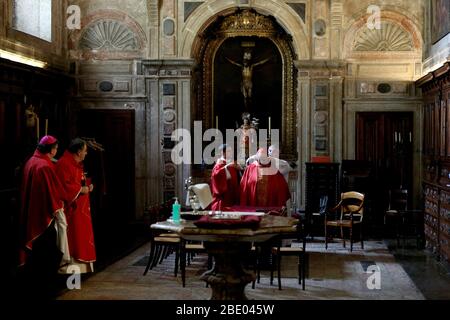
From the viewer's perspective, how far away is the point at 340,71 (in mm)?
13078

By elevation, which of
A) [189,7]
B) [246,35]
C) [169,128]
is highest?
[189,7]

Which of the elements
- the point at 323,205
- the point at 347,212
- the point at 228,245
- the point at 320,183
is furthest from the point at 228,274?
the point at 320,183

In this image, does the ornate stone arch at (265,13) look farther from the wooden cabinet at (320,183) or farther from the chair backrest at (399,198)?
the chair backrest at (399,198)

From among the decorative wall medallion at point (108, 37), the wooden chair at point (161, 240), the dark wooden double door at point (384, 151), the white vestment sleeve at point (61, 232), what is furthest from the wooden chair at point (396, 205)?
the white vestment sleeve at point (61, 232)

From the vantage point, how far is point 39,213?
8.12m

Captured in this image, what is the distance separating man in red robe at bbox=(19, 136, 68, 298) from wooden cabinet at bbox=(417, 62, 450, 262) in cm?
558

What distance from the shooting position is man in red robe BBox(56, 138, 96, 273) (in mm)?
8445

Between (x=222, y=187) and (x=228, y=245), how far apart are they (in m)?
3.57

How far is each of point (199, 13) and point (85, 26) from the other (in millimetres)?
2342

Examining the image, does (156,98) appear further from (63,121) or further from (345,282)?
(345,282)

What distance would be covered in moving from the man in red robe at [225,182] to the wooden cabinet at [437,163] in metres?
3.21

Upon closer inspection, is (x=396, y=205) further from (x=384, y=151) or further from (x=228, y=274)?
(x=228, y=274)

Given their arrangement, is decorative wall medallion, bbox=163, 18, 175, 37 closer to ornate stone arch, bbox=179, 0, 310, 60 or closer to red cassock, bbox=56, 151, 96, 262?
ornate stone arch, bbox=179, 0, 310, 60
